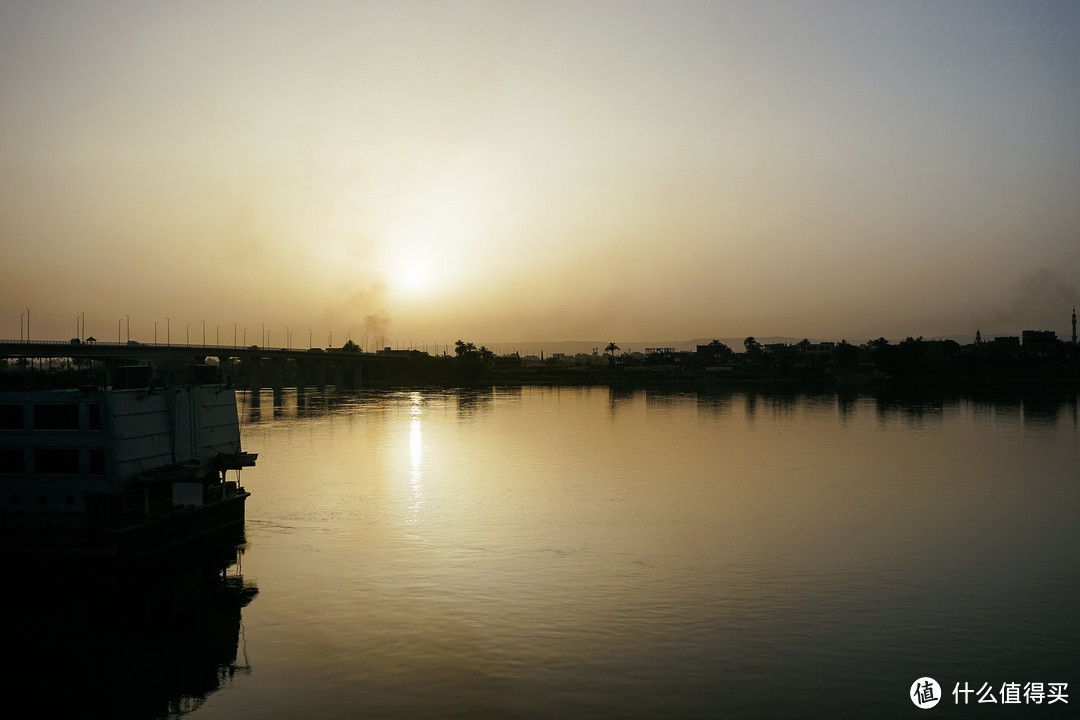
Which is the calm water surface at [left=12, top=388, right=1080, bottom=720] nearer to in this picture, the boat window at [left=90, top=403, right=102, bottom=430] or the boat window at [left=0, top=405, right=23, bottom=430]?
the boat window at [left=90, top=403, right=102, bottom=430]

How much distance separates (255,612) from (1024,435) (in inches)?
2734

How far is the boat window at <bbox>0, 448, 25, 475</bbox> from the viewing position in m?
25.2

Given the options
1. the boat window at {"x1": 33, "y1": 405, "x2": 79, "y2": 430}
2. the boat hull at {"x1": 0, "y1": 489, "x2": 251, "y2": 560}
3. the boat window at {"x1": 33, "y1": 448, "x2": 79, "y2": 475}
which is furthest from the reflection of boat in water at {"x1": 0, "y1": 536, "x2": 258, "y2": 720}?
the boat window at {"x1": 33, "y1": 405, "x2": 79, "y2": 430}

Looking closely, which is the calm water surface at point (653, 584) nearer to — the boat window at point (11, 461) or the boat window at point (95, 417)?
→ the boat window at point (95, 417)

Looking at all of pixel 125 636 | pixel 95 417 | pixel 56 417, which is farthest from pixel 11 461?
pixel 125 636

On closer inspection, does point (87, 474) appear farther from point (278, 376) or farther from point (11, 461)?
point (278, 376)

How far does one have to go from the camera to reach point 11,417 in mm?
25484

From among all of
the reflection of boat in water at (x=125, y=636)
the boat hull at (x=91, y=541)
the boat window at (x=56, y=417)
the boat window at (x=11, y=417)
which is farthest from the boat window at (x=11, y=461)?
the reflection of boat in water at (x=125, y=636)

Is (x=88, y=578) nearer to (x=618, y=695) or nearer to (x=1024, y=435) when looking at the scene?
(x=618, y=695)

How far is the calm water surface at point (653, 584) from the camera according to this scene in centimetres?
1731

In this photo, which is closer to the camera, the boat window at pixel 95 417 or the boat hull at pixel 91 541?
the boat hull at pixel 91 541

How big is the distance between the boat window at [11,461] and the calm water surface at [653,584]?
768cm

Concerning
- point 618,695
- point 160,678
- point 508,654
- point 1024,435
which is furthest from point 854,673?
point 1024,435

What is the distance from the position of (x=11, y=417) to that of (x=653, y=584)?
68.1 ft
